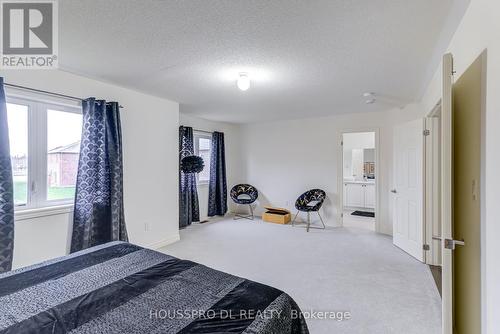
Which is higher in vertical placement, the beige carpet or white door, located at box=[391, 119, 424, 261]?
white door, located at box=[391, 119, 424, 261]

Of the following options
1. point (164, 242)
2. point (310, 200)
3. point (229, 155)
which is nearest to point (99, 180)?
point (164, 242)

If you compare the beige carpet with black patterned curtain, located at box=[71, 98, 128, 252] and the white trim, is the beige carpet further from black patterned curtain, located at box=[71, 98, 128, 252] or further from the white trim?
black patterned curtain, located at box=[71, 98, 128, 252]

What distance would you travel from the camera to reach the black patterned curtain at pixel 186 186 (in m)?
4.96

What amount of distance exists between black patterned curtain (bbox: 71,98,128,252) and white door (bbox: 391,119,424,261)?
154 inches

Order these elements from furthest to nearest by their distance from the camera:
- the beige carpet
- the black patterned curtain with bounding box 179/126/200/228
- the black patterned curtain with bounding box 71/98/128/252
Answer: the black patterned curtain with bounding box 179/126/200/228 → the black patterned curtain with bounding box 71/98/128/252 → the beige carpet

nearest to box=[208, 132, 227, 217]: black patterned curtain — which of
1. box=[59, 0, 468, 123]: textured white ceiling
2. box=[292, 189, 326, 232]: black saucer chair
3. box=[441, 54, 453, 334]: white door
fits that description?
box=[292, 189, 326, 232]: black saucer chair

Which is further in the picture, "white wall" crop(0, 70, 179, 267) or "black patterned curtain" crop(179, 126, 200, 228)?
"black patterned curtain" crop(179, 126, 200, 228)

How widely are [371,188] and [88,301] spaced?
6.91 metres

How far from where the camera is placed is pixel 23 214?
251 cm

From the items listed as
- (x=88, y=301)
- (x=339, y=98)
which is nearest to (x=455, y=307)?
(x=88, y=301)

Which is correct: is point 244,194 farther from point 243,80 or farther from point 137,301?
point 137,301

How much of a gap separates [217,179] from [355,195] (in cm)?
394

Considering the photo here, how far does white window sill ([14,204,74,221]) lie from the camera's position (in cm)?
249

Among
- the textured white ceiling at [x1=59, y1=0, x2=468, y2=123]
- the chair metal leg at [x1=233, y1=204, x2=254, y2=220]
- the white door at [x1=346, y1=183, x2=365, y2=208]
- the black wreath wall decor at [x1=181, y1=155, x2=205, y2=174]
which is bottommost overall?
the chair metal leg at [x1=233, y1=204, x2=254, y2=220]
